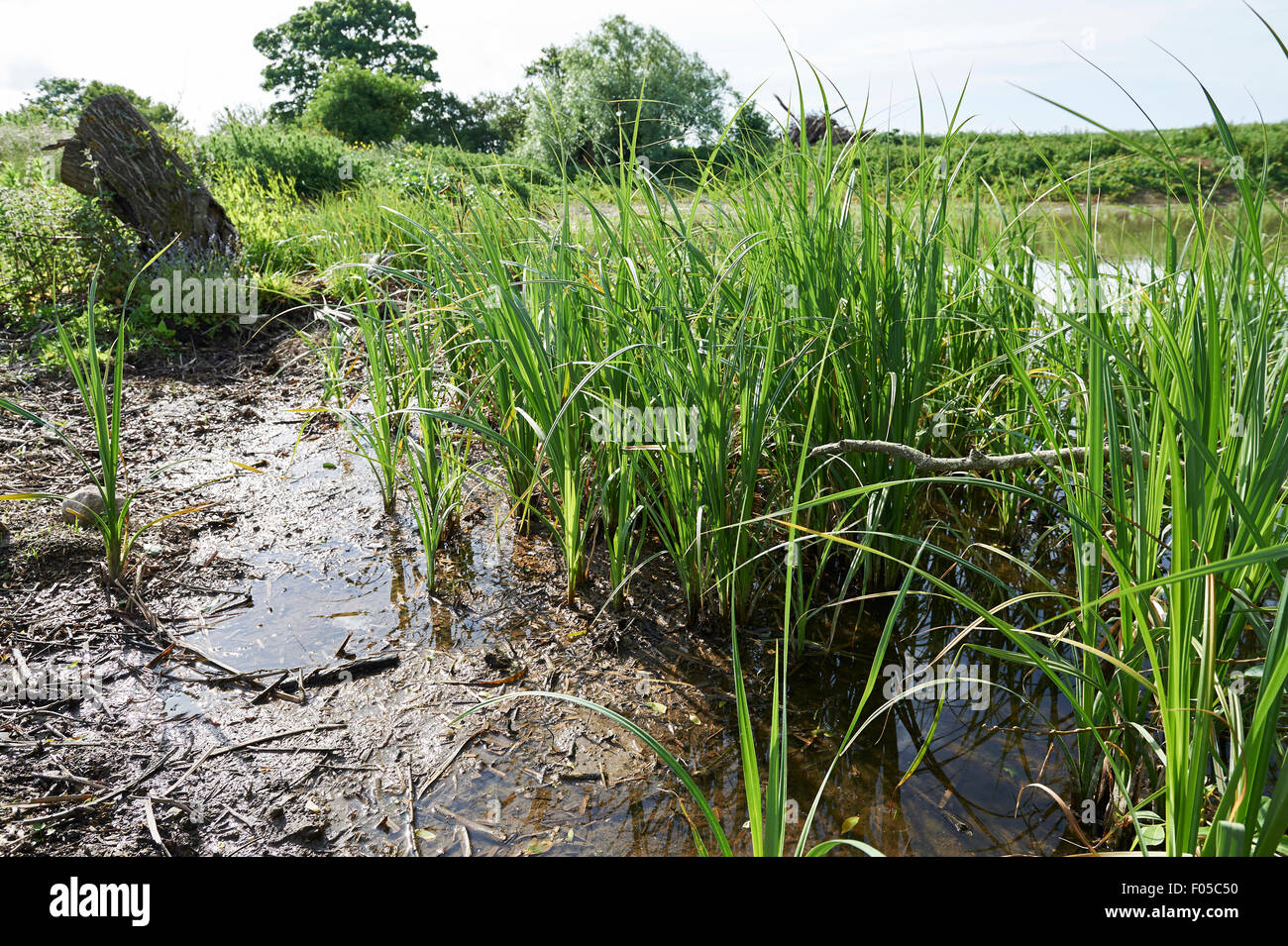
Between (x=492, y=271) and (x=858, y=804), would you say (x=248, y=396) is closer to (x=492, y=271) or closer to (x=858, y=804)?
(x=492, y=271)

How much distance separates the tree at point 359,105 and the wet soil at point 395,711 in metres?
20.9

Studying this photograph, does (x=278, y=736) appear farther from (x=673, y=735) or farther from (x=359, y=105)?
(x=359, y=105)

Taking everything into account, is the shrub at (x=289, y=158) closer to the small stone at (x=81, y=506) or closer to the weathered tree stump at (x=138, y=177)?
the weathered tree stump at (x=138, y=177)

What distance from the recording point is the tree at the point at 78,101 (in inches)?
245

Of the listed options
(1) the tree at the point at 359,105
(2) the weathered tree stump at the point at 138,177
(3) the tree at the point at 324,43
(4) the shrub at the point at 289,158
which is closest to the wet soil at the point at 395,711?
(2) the weathered tree stump at the point at 138,177

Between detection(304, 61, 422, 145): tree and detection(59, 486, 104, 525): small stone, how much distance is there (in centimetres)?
2053

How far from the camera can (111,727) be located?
5.49ft

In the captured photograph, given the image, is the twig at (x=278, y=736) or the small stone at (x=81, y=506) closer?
the twig at (x=278, y=736)

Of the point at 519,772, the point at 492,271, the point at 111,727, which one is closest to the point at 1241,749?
the point at 519,772

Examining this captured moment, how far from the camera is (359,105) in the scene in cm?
2067

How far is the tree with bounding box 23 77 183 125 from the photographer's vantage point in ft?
20.4

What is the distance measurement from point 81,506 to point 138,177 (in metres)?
4.24

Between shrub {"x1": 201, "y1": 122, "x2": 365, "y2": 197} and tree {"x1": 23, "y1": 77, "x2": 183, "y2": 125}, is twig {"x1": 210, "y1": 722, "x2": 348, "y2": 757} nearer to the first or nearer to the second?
tree {"x1": 23, "y1": 77, "x2": 183, "y2": 125}
